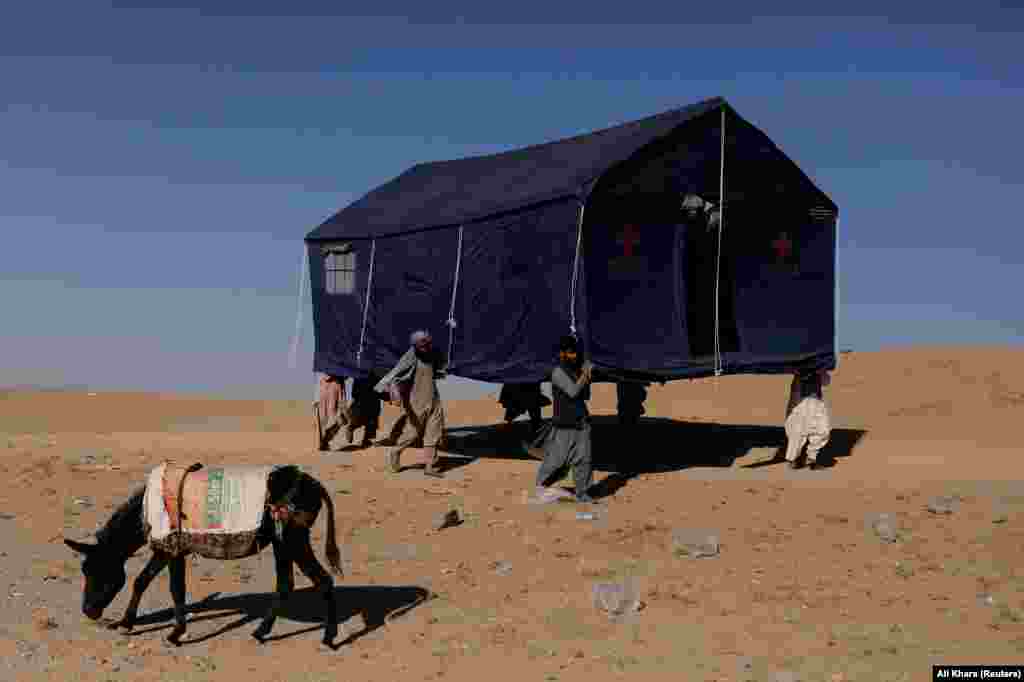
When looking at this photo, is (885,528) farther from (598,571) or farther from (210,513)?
(210,513)

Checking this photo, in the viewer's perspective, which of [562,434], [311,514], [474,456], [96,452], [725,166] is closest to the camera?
[311,514]

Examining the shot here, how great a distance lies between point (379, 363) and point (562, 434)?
5.35 meters

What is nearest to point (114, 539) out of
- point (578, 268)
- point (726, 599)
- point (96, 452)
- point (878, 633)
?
point (726, 599)

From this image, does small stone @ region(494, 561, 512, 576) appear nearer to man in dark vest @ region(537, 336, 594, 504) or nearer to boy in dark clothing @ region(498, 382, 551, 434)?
man in dark vest @ region(537, 336, 594, 504)

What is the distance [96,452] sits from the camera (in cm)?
1964

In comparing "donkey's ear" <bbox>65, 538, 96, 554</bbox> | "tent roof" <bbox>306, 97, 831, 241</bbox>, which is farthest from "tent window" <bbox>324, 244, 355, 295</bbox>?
"donkey's ear" <bbox>65, 538, 96, 554</bbox>

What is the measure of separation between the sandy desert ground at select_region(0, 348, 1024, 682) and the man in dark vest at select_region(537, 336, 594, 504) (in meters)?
0.48

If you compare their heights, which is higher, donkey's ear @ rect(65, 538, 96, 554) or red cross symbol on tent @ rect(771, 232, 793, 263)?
red cross symbol on tent @ rect(771, 232, 793, 263)

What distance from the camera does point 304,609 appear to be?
9680 millimetres

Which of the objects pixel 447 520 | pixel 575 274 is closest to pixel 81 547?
pixel 447 520

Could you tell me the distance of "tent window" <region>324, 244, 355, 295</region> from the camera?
18969 mm

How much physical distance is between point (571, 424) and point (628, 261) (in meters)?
2.58

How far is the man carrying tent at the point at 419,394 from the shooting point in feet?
52.0

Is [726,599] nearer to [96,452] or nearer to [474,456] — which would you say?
[474,456]
